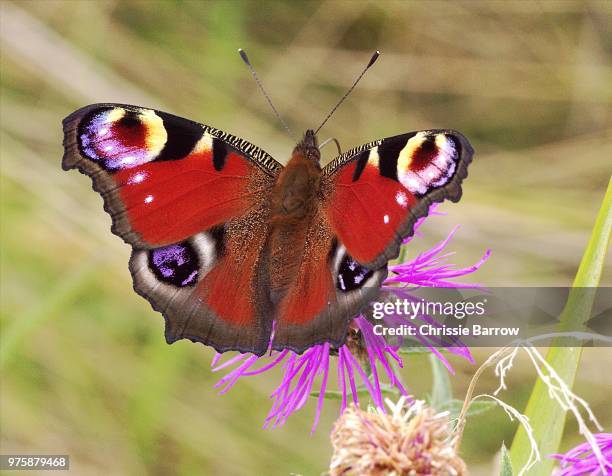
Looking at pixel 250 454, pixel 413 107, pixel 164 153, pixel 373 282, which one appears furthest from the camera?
pixel 413 107

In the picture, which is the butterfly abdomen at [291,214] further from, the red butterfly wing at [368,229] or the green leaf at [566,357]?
the green leaf at [566,357]

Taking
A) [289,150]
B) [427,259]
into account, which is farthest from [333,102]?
[427,259]

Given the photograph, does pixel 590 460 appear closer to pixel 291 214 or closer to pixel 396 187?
pixel 396 187

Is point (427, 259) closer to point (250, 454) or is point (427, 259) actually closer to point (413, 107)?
point (250, 454)

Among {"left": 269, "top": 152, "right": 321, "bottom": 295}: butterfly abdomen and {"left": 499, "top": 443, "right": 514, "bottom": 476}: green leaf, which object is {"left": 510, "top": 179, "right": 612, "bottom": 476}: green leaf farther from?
{"left": 269, "top": 152, "right": 321, "bottom": 295}: butterfly abdomen

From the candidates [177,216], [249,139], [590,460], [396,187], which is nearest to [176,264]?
[177,216]

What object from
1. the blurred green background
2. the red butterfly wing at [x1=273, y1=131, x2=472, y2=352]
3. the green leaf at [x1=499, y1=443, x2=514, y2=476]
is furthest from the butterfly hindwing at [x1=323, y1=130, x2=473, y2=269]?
the blurred green background

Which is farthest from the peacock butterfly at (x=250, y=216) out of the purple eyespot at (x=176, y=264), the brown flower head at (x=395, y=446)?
the brown flower head at (x=395, y=446)

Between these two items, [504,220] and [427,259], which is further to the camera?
[504,220]
